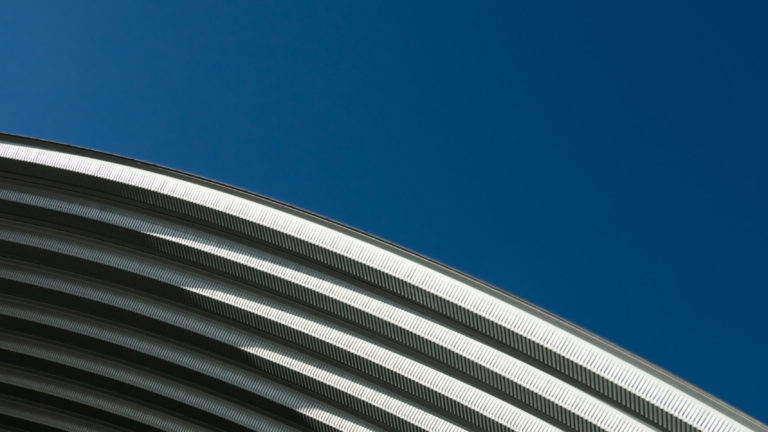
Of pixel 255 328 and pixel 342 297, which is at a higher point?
pixel 342 297

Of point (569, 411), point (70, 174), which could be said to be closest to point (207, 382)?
point (70, 174)

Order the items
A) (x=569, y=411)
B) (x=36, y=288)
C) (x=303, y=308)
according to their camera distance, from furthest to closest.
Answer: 1. (x=36, y=288)
2. (x=303, y=308)
3. (x=569, y=411)

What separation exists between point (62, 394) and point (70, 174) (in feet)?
31.2

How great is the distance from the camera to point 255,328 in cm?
2606

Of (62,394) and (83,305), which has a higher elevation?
(83,305)

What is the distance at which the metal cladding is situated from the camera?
72.7 feet

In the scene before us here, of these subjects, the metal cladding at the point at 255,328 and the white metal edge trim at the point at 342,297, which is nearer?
the white metal edge trim at the point at 342,297

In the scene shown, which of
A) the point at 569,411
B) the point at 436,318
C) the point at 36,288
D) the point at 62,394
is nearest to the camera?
the point at 569,411

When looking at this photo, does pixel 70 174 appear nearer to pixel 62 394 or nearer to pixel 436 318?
pixel 62 394

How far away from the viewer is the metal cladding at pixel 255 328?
72.7ft

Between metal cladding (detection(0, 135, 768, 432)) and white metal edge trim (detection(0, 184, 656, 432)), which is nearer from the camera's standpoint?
white metal edge trim (detection(0, 184, 656, 432))

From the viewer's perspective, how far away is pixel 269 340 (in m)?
26.1

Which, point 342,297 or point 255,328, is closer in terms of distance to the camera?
point 342,297

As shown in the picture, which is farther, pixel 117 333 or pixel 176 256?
pixel 117 333
